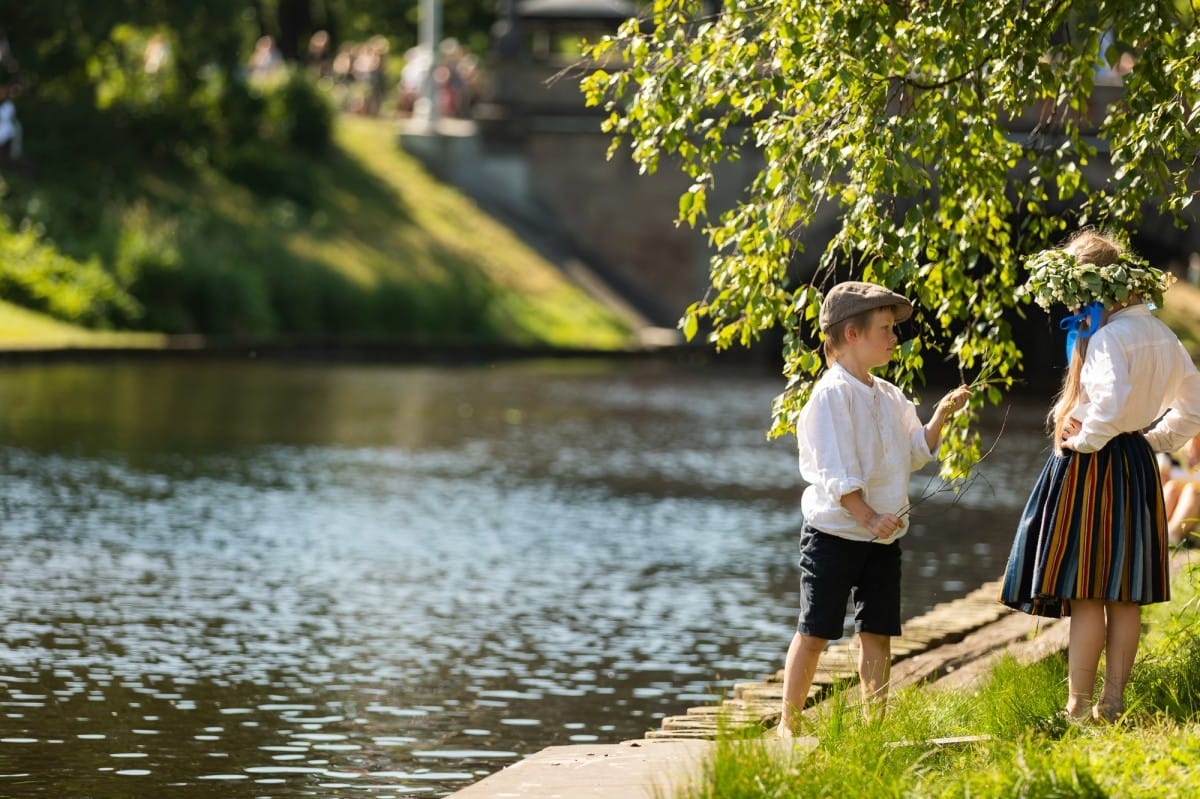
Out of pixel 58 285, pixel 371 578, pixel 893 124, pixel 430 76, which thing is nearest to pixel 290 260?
pixel 58 285


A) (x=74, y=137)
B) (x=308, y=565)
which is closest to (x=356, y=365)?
(x=74, y=137)

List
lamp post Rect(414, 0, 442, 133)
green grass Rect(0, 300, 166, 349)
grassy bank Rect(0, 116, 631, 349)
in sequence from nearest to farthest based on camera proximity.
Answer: green grass Rect(0, 300, 166, 349) → grassy bank Rect(0, 116, 631, 349) → lamp post Rect(414, 0, 442, 133)

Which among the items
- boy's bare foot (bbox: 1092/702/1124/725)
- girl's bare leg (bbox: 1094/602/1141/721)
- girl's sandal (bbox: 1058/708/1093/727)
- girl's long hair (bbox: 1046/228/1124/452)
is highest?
girl's long hair (bbox: 1046/228/1124/452)

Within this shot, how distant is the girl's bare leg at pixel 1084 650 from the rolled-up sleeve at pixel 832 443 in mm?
838

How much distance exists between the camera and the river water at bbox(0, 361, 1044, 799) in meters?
9.02

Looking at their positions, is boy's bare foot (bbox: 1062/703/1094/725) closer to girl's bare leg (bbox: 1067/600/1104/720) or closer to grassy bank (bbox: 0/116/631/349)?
girl's bare leg (bbox: 1067/600/1104/720)

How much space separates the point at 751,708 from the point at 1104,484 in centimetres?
168

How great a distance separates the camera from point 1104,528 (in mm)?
7309

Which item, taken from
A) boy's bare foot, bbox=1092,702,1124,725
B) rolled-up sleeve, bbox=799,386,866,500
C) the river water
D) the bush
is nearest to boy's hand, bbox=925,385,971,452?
rolled-up sleeve, bbox=799,386,866,500

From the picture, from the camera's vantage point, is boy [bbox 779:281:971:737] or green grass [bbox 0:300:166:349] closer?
boy [bbox 779:281:971:737]

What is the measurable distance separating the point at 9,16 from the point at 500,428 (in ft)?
58.5

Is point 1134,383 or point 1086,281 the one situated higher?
point 1086,281

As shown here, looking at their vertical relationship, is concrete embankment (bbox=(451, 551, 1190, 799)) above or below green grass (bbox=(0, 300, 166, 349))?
above

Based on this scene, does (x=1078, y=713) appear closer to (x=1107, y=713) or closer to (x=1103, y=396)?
(x=1107, y=713)
